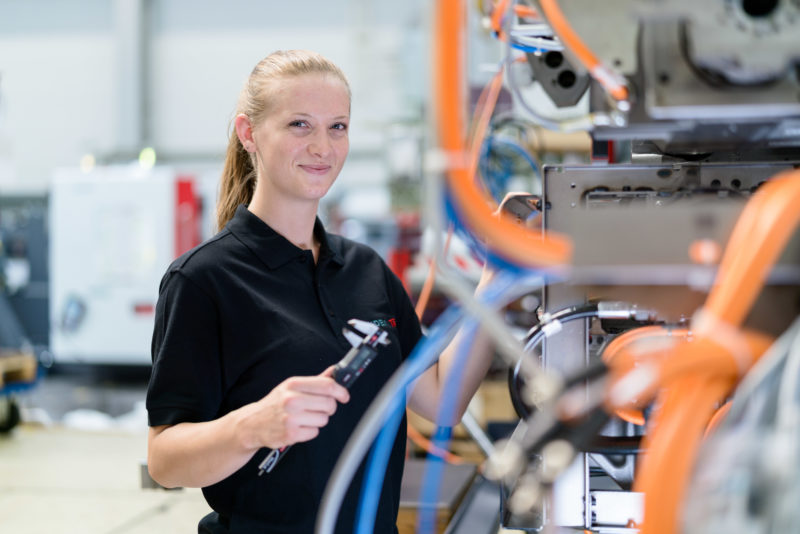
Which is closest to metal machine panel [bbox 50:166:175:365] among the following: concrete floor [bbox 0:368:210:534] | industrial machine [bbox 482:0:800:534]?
concrete floor [bbox 0:368:210:534]

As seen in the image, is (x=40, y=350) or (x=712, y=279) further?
(x=40, y=350)

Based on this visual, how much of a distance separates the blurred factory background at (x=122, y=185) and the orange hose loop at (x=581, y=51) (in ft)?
6.42

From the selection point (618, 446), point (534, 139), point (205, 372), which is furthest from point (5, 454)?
point (618, 446)

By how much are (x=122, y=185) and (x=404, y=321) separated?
4654 mm

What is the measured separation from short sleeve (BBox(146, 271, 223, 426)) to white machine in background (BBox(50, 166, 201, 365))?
175 inches

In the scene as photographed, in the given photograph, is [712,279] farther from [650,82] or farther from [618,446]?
[618,446]

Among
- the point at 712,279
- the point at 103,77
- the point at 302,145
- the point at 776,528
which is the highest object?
the point at 103,77

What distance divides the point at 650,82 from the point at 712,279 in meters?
0.18

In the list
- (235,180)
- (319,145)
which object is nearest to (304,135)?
(319,145)

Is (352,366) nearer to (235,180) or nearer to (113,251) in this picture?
(235,180)

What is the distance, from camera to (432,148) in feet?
1.94

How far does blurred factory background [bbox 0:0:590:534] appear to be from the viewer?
3.48m

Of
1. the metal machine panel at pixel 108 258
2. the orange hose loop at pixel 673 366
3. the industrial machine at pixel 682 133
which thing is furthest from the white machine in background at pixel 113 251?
the orange hose loop at pixel 673 366

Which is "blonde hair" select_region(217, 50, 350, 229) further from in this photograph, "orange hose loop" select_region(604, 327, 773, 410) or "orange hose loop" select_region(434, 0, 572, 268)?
"orange hose loop" select_region(604, 327, 773, 410)
